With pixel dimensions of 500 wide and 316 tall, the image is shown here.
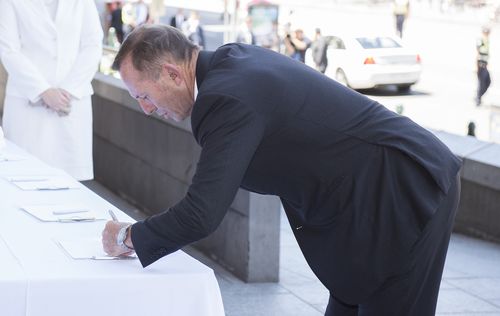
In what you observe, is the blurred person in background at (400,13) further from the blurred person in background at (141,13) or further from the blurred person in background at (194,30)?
the blurred person in background at (141,13)

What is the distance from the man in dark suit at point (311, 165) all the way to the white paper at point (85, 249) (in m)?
0.14

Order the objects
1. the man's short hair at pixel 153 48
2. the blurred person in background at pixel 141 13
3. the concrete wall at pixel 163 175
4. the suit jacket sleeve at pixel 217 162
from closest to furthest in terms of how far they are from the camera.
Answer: the suit jacket sleeve at pixel 217 162
the man's short hair at pixel 153 48
the concrete wall at pixel 163 175
the blurred person in background at pixel 141 13

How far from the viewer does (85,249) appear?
10.6 feet

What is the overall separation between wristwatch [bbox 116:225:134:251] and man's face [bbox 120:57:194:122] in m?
0.37

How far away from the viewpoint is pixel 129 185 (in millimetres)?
8891

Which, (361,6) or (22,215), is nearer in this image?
(22,215)

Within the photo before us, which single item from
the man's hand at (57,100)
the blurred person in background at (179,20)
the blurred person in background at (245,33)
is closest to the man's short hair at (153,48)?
the man's hand at (57,100)

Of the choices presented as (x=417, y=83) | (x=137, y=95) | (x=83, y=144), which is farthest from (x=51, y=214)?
(x=417, y=83)

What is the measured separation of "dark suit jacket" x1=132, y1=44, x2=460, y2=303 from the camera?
2.77 meters

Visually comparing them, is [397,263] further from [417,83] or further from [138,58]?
[417,83]

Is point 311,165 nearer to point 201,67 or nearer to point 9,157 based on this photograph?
point 201,67

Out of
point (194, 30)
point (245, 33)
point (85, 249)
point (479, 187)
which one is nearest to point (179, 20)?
point (194, 30)

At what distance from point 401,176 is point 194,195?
1.98ft

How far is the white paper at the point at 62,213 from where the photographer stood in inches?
144
